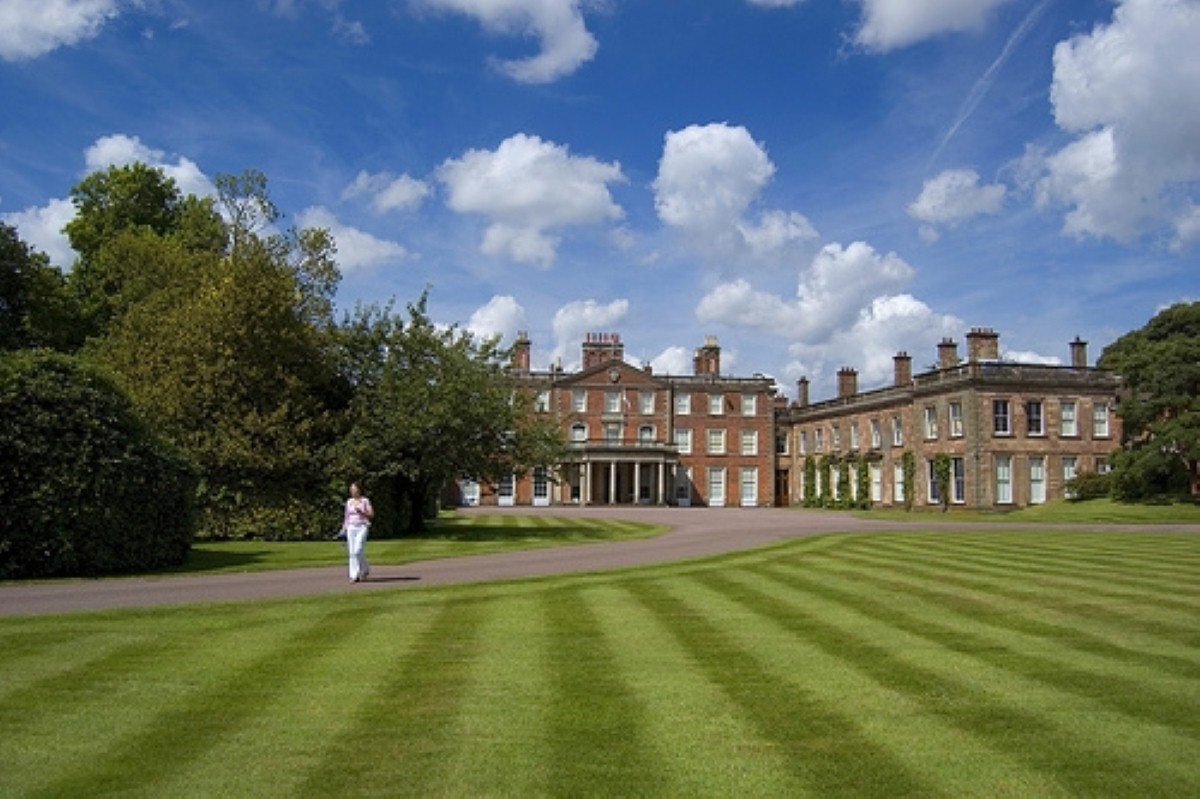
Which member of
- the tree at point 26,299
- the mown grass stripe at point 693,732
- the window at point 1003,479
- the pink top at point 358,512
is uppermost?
the tree at point 26,299

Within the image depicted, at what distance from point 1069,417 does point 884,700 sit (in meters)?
56.6

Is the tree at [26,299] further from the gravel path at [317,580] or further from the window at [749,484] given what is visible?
the window at [749,484]

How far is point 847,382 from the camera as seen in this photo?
74.4 meters

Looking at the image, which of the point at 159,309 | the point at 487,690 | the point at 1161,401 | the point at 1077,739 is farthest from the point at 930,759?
the point at 1161,401

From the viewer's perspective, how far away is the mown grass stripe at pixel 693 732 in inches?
243

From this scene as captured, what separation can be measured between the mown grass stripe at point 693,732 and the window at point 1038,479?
52.8m

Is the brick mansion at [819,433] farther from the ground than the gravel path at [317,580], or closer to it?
farther from the ground

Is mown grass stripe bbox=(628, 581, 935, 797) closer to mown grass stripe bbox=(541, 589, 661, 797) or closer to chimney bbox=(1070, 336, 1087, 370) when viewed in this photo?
mown grass stripe bbox=(541, 589, 661, 797)

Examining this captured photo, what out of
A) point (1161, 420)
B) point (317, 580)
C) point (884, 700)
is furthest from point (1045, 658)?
point (1161, 420)

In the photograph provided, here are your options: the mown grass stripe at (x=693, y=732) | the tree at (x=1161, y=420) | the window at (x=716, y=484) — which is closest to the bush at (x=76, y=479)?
the mown grass stripe at (x=693, y=732)

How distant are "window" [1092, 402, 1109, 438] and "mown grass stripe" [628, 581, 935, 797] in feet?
182

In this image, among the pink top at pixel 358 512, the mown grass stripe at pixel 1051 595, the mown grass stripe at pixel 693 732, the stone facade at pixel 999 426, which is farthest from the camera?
the stone facade at pixel 999 426

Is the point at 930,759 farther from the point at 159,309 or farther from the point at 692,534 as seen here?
the point at 159,309

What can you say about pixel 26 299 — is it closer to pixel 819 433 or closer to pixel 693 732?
pixel 693 732
